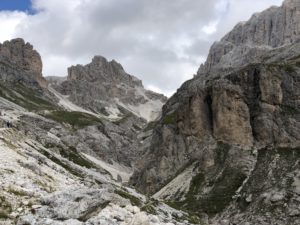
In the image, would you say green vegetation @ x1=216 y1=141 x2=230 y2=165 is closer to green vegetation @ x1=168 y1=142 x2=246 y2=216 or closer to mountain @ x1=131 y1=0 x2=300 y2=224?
green vegetation @ x1=168 y1=142 x2=246 y2=216

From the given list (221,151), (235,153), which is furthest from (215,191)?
(221,151)

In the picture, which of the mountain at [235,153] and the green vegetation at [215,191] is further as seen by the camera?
the green vegetation at [215,191]

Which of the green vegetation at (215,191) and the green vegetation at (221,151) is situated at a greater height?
the green vegetation at (221,151)

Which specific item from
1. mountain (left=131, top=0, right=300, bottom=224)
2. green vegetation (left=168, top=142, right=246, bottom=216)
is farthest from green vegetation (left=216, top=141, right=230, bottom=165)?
mountain (left=131, top=0, right=300, bottom=224)

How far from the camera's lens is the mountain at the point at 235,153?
77.4m

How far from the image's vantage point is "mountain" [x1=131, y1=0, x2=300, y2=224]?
77375 millimetres

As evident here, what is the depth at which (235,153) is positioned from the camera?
3684 inches

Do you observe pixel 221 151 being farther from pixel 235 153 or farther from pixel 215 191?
pixel 215 191

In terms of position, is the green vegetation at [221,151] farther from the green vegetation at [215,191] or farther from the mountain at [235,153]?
the mountain at [235,153]

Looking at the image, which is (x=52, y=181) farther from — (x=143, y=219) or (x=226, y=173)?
(x=226, y=173)

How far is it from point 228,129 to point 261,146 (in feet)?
26.1

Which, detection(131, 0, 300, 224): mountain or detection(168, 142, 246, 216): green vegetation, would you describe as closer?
detection(131, 0, 300, 224): mountain

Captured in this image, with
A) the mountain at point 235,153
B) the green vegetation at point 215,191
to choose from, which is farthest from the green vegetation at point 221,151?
the mountain at point 235,153

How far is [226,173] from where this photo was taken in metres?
89.5
